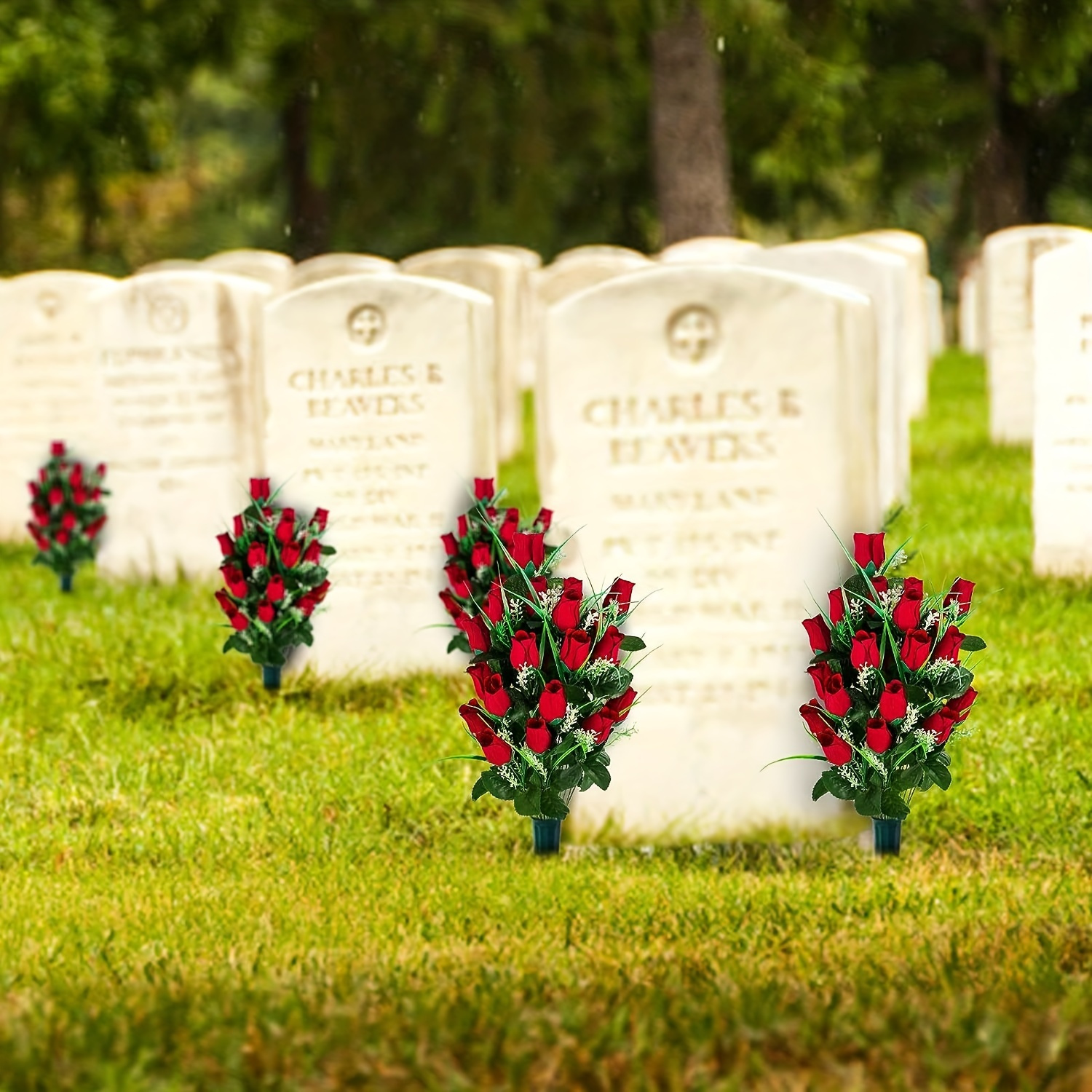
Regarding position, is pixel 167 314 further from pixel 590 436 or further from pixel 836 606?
pixel 836 606

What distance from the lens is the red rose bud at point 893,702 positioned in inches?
192

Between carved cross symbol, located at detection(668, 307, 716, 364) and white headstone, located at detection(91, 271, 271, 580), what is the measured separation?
15.5 ft

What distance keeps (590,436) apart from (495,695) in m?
0.85

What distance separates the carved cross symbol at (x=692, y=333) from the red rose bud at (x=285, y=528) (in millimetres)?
2229

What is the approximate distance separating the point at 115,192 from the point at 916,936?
2631 cm

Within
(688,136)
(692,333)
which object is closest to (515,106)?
(688,136)

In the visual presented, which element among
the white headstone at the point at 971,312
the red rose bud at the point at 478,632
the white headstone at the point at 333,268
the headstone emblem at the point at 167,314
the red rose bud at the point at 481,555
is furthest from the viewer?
the white headstone at the point at 971,312

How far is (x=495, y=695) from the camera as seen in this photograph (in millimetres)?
5059

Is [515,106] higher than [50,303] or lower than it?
higher

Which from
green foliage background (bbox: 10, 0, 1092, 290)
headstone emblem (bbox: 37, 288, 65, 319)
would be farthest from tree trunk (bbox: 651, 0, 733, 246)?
headstone emblem (bbox: 37, 288, 65, 319)

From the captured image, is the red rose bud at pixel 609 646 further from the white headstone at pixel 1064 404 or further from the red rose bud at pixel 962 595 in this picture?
the white headstone at pixel 1064 404

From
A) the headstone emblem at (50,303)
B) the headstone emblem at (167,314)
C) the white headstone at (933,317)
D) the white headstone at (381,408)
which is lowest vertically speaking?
the white headstone at (381,408)

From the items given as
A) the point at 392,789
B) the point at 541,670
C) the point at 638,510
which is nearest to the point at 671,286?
the point at 638,510

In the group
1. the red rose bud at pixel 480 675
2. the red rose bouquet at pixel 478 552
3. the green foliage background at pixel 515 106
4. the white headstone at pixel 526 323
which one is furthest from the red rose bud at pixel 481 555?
the white headstone at pixel 526 323
